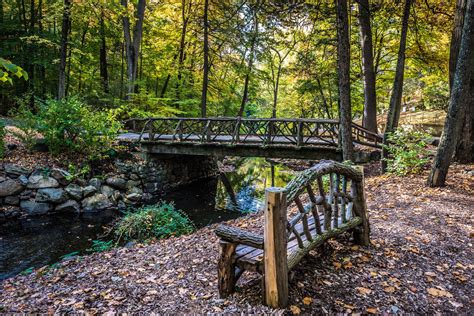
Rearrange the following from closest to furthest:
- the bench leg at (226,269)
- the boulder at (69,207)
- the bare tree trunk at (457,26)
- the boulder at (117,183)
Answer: the bench leg at (226,269), the bare tree trunk at (457,26), the boulder at (69,207), the boulder at (117,183)

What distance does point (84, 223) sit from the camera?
332 inches

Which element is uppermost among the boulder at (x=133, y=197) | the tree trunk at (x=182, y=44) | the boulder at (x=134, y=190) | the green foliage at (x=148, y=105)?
the tree trunk at (x=182, y=44)

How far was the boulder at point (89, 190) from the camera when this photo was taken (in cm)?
973

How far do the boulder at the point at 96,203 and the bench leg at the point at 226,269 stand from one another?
7.87m

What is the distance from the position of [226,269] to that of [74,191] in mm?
8343

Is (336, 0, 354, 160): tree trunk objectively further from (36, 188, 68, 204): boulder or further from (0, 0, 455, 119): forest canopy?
(36, 188, 68, 204): boulder

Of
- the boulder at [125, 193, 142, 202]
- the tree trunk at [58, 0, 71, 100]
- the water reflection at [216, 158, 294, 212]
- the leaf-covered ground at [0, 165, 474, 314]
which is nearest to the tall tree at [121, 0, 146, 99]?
the tree trunk at [58, 0, 71, 100]

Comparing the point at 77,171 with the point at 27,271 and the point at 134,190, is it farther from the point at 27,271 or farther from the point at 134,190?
the point at 27,271

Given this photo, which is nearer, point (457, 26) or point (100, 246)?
point (100, 246)

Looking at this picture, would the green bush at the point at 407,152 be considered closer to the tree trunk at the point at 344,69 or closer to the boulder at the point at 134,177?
the tree trunk at the point at 344,69

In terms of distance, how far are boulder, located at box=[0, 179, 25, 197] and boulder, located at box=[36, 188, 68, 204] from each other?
1.63 ft

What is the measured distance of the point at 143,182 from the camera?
12086mm

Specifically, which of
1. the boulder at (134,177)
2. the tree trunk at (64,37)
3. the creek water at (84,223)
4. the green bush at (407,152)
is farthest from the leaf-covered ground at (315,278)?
the tree trunk at (64,37)

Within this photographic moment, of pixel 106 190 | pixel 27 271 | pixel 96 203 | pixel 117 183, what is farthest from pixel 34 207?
pixel 27 271
